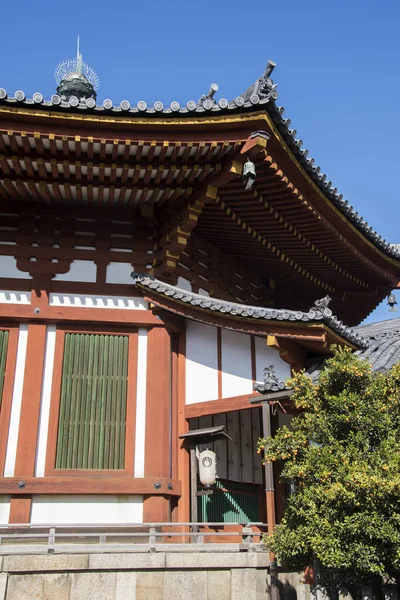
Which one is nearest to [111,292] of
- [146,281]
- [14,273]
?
[146,281]

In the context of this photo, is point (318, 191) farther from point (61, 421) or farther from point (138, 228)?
point (61, 421)

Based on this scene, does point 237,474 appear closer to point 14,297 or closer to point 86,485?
point 86,485

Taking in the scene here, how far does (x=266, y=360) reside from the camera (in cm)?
1204

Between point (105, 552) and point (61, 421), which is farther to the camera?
point (61, 421)

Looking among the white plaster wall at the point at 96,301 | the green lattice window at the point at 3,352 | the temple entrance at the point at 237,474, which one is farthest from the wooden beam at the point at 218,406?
the green lattice window at the point at 3,352

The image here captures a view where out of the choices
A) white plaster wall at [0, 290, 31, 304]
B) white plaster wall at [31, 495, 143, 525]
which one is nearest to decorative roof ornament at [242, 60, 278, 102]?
white plaster wall at [0, 290, 31, 304]

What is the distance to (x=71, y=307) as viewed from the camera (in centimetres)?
1145

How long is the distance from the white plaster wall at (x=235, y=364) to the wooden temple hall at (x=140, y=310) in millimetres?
27

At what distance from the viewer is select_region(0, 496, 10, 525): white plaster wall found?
10025 mm

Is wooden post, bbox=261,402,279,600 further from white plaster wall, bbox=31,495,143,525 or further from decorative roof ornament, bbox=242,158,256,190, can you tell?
decorative roof ornament, bbox=242,158,256,190

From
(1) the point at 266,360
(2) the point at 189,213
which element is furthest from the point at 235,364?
(2) the point at 189,213

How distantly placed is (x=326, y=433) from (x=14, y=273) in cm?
657

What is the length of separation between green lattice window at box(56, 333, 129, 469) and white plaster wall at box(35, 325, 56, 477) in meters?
0.23

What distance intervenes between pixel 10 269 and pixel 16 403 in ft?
8.16
